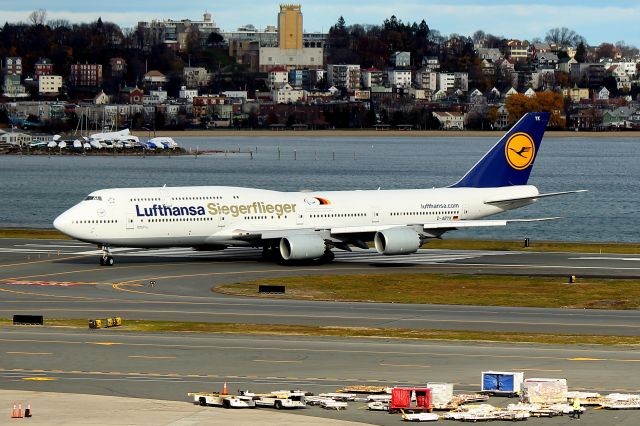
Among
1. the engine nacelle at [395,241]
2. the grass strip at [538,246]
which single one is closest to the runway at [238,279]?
the engine nacelle at [395,241]

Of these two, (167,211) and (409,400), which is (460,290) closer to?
(167,211)

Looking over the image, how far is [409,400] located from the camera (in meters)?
42.8

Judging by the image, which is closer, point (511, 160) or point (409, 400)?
point (409, 400)

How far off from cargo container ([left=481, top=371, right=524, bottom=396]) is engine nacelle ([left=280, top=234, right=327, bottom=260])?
4022cm

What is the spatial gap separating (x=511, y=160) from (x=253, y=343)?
4356cm

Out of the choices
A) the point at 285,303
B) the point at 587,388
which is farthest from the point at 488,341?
the point at 285,303

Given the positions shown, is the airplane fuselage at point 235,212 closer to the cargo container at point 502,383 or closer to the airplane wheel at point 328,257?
the airplane wheel at point 328,257

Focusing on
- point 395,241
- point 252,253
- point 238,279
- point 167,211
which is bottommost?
point 252,253

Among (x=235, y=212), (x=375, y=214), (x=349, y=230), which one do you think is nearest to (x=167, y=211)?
(x=235, y=212)

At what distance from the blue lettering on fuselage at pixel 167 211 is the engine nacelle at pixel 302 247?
5281mm

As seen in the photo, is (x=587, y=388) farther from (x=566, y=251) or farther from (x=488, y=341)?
(x=566, y=251)

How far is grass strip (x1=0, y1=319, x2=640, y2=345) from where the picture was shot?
→ 2239 inches

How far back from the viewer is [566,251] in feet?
322

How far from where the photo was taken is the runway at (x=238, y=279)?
6319 centimetres
